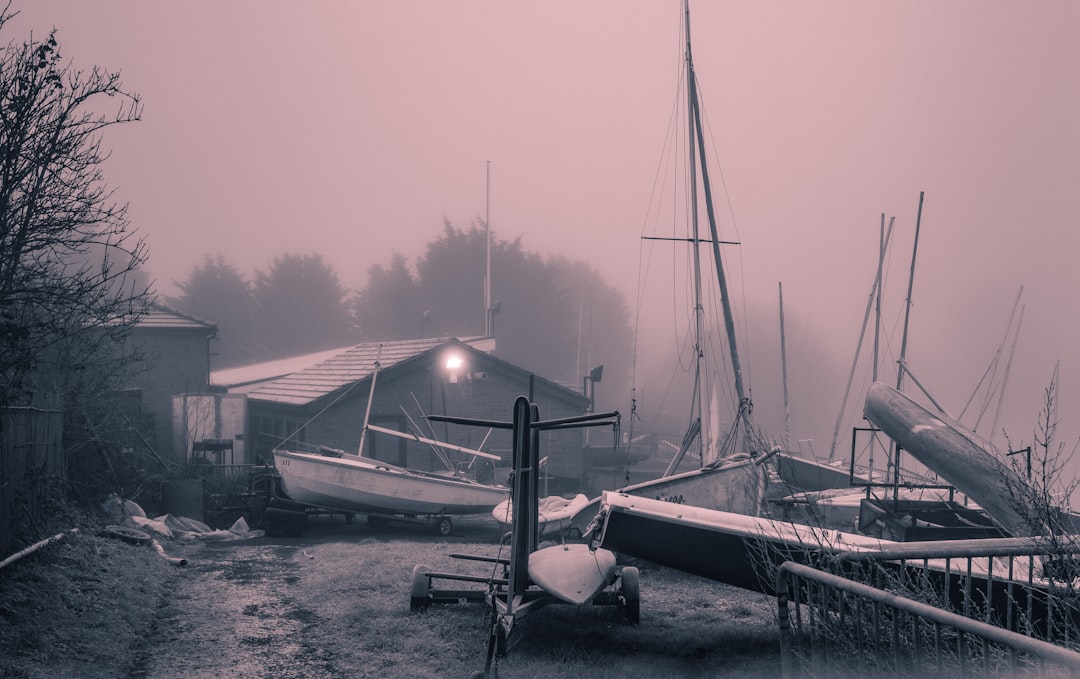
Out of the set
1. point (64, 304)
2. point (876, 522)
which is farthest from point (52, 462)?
point (876, 522)

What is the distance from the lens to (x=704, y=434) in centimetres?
1903

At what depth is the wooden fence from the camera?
9.52m

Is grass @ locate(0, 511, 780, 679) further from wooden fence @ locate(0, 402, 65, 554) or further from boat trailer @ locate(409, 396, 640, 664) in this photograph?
wooden fence @ locate(0, 402, 65, 554)

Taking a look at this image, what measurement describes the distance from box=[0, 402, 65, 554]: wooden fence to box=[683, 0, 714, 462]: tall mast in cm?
1239

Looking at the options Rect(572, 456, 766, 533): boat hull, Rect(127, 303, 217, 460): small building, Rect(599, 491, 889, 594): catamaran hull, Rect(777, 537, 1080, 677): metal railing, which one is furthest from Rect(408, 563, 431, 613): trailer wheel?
Rect(127, 303, 217, 460): small building

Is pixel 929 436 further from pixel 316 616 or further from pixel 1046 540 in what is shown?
pixel 316 616

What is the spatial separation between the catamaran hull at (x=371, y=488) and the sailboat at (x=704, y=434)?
384cm

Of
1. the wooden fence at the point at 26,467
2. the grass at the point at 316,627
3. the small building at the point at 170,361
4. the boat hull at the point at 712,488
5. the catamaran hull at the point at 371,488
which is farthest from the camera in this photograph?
the small building at the point at 170,361

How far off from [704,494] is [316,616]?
722 centimetres

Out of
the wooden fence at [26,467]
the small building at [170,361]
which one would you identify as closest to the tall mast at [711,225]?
the wooden fence at [26,467]

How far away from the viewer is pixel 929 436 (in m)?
9.43

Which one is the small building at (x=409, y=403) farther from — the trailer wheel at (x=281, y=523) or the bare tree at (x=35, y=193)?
the bare tree at (x=35, y=193)

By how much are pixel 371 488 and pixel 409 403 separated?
7852 millimetres

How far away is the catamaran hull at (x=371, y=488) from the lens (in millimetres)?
18156
